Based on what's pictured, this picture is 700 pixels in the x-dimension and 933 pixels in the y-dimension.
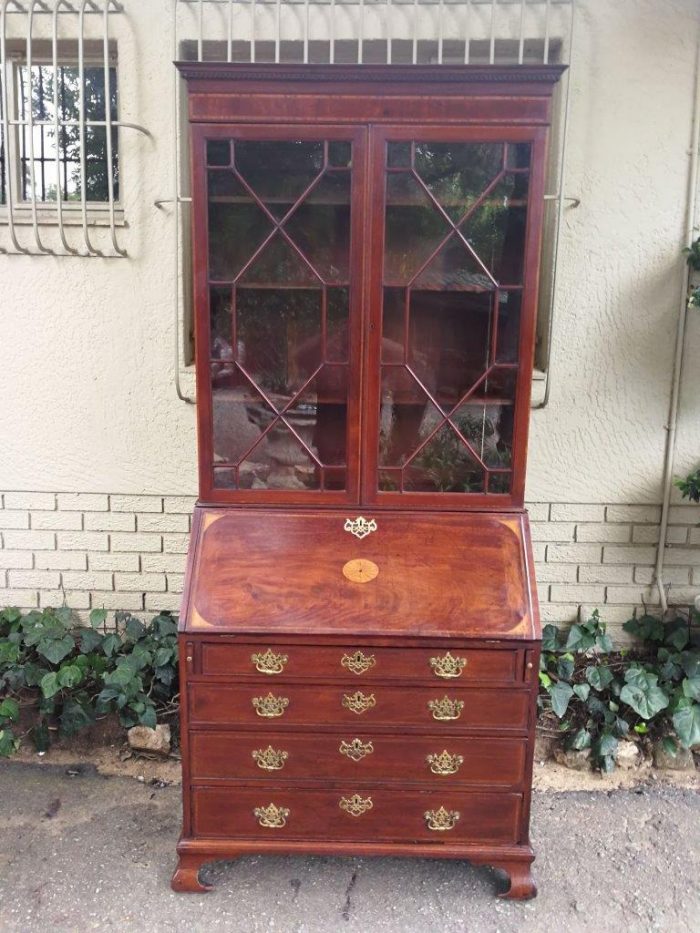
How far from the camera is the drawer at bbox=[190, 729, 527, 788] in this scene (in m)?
1.87

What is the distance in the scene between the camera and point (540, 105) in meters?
1.77

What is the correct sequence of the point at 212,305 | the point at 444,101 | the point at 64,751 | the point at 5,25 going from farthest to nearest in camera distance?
the point at 64,751
the point at 5,25
the point at 212,305
the point at 444,101

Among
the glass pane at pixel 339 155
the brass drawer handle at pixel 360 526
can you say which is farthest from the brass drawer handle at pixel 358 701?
the glass pane at pixel 339 155

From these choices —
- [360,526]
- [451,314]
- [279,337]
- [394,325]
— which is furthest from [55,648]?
[451,314]

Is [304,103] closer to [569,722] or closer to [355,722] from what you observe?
[355,722]

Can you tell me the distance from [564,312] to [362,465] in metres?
1.01

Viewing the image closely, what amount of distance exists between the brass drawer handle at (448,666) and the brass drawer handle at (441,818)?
0.37 m

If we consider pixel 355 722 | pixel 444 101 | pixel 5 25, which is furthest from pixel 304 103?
pixel 355 722

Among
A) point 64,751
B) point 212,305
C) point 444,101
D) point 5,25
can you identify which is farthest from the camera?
point 64,751

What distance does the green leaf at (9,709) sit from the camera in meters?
2.37

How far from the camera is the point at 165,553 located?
2648 millimetres

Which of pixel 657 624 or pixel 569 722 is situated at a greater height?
pixel 657 624

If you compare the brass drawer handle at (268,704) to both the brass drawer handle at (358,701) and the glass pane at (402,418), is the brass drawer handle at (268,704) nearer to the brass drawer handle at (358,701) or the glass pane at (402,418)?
the brass drawer handle at (358,701)

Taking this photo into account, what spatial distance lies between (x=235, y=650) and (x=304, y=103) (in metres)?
1.37
